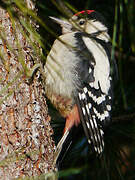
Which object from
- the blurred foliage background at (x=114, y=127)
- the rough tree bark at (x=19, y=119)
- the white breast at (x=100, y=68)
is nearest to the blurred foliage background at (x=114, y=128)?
the blurred foliage background at (x=114, y=127)

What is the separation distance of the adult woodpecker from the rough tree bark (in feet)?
1.58

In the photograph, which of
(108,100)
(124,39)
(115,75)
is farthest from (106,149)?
(124,39)

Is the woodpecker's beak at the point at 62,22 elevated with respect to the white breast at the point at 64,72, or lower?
elevated

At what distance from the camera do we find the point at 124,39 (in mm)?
1951

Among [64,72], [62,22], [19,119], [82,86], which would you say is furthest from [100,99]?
[19,119]

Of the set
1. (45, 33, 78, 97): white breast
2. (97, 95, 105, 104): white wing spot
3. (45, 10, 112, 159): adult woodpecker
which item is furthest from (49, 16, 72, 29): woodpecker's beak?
(97, 95, 105, 104): white wing spot

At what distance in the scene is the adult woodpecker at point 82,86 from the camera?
1658 millimetres

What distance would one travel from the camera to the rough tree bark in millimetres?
1042

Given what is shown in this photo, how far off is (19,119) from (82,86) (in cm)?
68

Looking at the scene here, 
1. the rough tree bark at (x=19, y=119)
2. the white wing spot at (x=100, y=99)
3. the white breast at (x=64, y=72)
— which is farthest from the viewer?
the white wing spot at (x=100, y=99)

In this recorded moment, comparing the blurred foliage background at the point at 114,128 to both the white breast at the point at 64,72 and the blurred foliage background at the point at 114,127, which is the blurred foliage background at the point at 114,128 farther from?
the white breast at the point at 64,72

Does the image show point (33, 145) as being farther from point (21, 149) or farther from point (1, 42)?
point (1, 42)

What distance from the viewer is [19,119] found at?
1.09m

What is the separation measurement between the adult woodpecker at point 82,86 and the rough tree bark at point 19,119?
48cm
